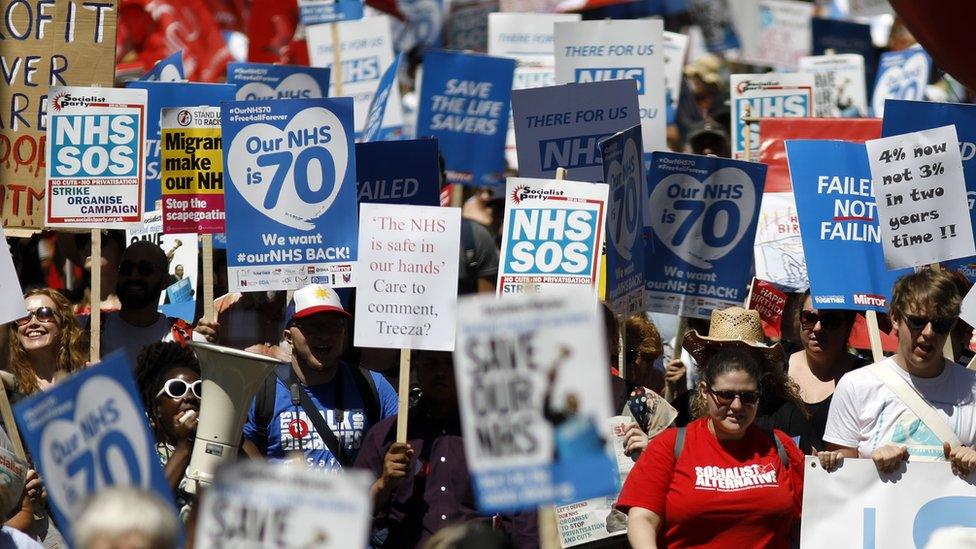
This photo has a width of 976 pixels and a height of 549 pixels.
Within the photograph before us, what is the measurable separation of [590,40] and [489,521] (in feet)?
15.7

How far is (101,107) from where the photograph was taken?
824cm

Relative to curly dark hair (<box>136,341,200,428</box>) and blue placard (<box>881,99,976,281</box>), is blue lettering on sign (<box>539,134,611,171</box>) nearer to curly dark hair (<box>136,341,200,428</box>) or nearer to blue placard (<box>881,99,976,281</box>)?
blue placard (<box>881,99,976,281</box>)

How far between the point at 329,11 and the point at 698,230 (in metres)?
7.22

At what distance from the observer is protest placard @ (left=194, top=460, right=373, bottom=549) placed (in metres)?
3.97

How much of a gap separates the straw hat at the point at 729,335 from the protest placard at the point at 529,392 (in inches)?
117

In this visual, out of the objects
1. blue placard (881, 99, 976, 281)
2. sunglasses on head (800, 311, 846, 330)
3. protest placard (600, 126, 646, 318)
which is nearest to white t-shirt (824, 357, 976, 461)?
sunglasses on head (800, 311, 846, 330)

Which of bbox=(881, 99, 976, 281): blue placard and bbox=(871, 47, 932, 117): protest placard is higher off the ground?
bbox=(871, 47, 932, 117): protest placard

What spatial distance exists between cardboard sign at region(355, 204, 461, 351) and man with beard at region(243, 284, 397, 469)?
224 mm

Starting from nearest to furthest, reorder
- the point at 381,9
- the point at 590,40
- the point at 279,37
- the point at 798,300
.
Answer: the point at 798,300 < the point at 590,40 < the point at 279,37 < the point at 381,9

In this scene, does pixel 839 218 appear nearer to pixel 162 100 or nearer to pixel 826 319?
pixel 826 319

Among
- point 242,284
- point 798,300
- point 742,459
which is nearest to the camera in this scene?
point 742,459

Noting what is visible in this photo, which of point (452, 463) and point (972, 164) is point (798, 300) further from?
point (452, 463)

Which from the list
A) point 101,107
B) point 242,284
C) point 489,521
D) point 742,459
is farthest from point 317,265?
point 742,459

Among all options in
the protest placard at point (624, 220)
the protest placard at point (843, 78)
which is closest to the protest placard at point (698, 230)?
the protest placard at point (624, 220)
